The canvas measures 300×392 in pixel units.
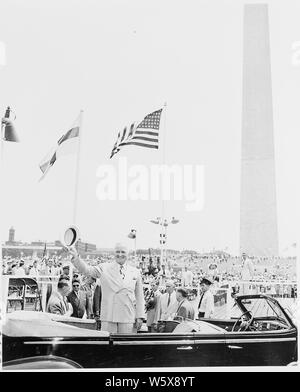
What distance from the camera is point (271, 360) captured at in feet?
9.03

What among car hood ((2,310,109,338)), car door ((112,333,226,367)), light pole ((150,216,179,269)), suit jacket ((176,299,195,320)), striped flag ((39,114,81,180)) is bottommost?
car door ((112,333,226,367))

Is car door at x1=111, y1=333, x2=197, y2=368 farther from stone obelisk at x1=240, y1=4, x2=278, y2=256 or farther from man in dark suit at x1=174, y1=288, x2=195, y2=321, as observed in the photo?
stone obelisk at x1=240, y1=4, x2=278, y2=256

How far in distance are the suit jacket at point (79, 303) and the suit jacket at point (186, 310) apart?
55 cm

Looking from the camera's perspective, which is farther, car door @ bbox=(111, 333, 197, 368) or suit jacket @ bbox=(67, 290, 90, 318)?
suit jacket @ bbox=(67, 290, 90, 318)

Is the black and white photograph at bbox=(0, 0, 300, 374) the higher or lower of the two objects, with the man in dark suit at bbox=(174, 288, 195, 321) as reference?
higher

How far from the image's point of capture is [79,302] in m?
2.82

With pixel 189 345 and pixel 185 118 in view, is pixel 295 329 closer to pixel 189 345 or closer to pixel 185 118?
pixel 189 345

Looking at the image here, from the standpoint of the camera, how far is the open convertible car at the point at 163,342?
260 cm

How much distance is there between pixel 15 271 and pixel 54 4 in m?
1.77

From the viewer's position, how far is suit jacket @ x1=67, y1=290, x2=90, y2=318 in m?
2.81

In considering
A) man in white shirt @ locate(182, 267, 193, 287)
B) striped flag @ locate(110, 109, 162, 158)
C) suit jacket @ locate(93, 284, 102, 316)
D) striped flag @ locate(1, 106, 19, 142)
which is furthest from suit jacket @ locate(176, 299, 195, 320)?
striped flag @ locate(1, 106, 19, 142)

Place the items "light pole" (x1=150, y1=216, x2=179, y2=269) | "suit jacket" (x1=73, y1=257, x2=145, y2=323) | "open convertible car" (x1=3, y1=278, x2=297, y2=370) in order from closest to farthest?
"open convertible car" (x1=3, y1=278, x2=297, y2=370), "suit jacket" (x1=73, y1=257, x2=145, y2=323), "light pole" (x1=150, y1=216, x2=179, y2=269)

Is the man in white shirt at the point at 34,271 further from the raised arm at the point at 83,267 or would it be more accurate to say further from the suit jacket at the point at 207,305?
the suit jacket at the point at 207,305
